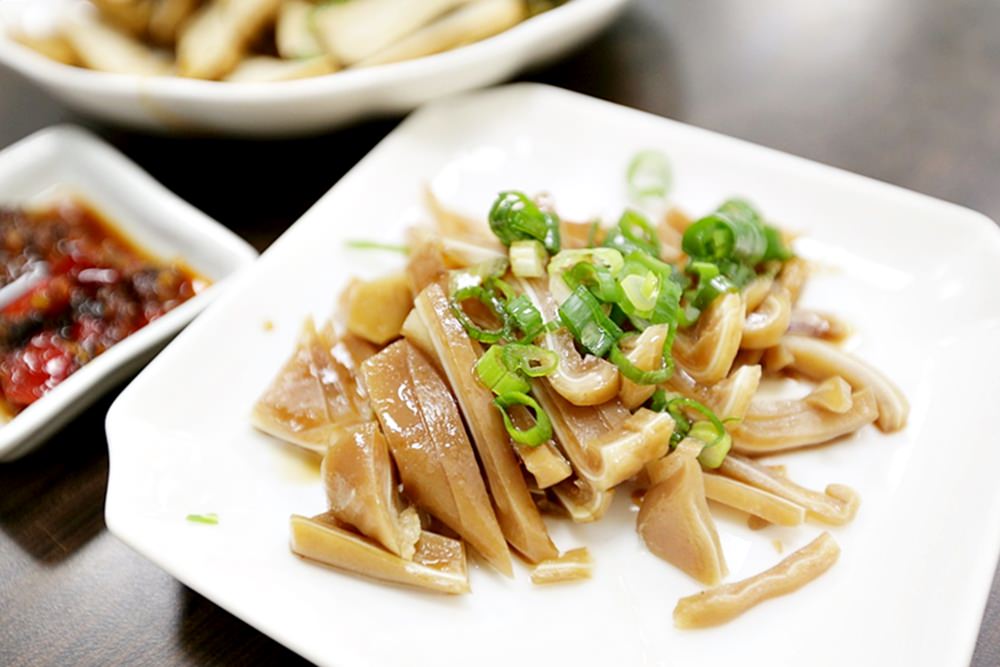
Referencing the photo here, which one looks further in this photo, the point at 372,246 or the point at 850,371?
the point at 372,246

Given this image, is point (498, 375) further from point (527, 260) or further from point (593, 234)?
point (593, 234)

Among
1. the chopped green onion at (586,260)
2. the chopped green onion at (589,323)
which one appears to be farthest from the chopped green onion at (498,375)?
the chopped green onion at (586,260)

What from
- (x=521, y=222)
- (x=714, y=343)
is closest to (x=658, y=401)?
(x=714, y=343)

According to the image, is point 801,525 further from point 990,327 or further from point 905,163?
point 905,163

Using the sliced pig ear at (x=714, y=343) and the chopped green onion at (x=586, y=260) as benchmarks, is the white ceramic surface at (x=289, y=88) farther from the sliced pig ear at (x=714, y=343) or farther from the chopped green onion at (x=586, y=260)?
the sliced pig ear at (x=714, y=343)

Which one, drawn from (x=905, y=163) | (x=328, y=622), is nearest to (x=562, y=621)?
(x=328, y=622)
